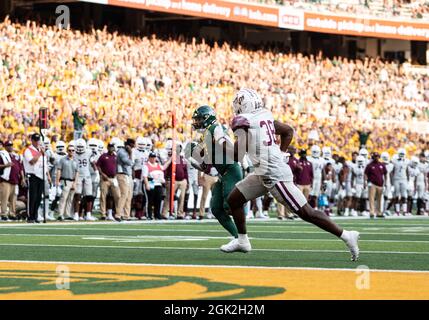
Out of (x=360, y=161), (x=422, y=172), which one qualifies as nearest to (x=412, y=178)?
(x=422, y=172)

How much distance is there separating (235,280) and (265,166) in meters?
2.42

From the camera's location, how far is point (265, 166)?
11.5 metres

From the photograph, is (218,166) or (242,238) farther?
(218,166)

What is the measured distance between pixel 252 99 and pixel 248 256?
1.72 meters

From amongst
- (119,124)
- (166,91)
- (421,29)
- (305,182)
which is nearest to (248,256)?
(305,182)

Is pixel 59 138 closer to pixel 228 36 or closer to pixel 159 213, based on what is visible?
pixel 159 213

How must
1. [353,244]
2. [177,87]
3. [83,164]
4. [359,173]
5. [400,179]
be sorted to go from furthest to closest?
[177,87], [400,179], [359,173], [83,164], [353,244]

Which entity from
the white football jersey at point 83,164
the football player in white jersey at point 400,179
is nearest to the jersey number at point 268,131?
the white football jersey at point 83,164

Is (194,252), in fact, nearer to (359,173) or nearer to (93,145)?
(93,145)

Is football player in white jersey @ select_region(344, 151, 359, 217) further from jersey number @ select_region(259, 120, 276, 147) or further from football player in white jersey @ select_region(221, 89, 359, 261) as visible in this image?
jersey number @ select_region(259, 120, 276, 147)

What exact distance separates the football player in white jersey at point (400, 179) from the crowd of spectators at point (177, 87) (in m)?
5.97

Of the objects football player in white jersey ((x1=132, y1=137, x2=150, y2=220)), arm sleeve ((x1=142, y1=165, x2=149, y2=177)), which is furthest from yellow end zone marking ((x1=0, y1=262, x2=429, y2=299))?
football player in white jersey ((x1=132, y1=137, x2=150, y2=220))

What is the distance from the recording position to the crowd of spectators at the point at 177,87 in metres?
30.6

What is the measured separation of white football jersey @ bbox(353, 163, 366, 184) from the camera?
3045cm
